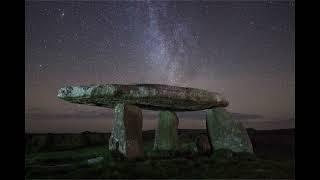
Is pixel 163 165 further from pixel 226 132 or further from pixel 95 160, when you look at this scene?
pixel 226 132

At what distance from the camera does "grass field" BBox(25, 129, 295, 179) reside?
9.08 metres

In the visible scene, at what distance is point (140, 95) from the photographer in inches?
386

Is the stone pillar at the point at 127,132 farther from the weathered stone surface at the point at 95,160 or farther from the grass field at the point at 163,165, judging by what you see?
the weathered stone surface at the point at 95,160

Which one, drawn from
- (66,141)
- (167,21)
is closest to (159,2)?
(167,21)

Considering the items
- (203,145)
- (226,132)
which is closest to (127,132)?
(203,145)

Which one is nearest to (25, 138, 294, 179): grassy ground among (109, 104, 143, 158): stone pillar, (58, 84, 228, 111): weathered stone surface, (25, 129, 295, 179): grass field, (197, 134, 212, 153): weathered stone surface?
(25, 129, 295, 179): grass field

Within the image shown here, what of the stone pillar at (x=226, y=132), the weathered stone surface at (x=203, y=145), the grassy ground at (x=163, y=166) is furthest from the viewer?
the weathered stone surface at (x=203, y=145)

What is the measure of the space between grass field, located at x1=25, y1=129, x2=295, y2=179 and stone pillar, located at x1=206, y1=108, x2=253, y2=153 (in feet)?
0.98

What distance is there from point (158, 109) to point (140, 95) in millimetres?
1300

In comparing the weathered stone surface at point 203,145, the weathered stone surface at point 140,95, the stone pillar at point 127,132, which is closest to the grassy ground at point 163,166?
the stone pillar at point 127,132

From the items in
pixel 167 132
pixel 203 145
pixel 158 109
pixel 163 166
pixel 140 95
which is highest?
pixel 140 95

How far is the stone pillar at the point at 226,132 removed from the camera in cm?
1066

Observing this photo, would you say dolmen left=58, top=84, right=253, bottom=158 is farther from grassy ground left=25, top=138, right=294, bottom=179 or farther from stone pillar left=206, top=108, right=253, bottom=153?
grassy ground left=25, top=138, right=294, bottom=179

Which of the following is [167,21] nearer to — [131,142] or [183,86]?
[183,86]
